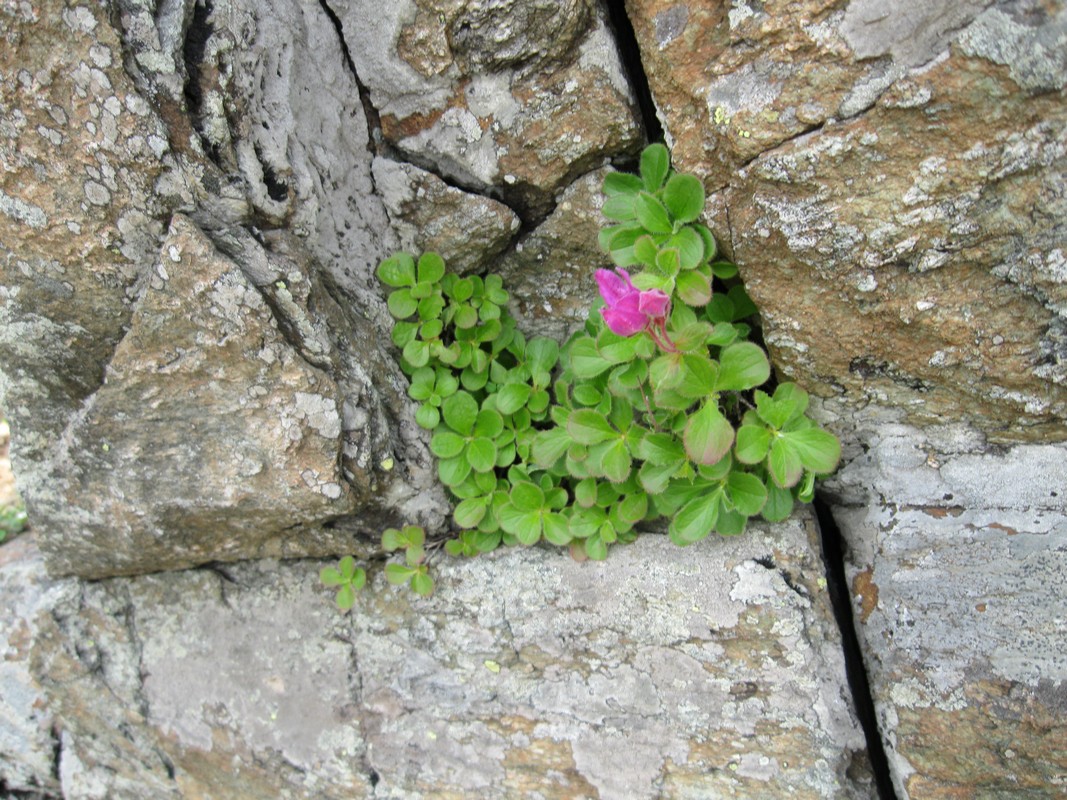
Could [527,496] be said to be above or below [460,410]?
below

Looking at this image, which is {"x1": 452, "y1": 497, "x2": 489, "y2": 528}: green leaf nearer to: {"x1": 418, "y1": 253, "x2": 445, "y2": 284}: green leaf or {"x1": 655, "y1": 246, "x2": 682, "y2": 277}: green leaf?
{"x1": 418, "y1": 253, "x2": 445, "y2": 284}: green leaf

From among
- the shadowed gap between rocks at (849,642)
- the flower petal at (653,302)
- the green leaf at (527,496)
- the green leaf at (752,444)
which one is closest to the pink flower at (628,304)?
the flower petal at (653,302)

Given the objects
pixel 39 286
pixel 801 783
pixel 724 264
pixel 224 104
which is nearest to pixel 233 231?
pixel 224 104

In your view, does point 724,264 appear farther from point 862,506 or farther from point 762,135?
point 862,506

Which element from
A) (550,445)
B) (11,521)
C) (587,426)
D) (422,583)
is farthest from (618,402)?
(11,521)

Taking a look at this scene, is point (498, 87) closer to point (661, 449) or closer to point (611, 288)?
point (611, 288)
